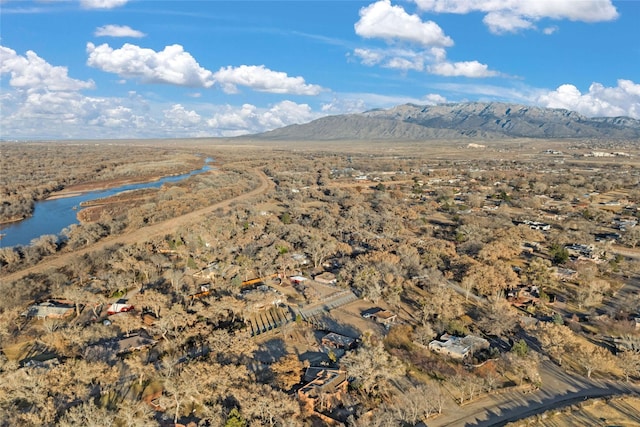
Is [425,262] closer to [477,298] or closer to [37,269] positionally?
[477,298]

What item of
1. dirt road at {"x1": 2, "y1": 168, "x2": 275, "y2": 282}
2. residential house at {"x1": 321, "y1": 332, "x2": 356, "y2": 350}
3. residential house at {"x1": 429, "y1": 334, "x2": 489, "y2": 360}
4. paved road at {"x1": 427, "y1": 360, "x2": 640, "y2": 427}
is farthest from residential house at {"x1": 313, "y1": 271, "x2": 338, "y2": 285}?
dirt road at {"x1": 2, "y1": 168, "x2": 275, "y2": 282}

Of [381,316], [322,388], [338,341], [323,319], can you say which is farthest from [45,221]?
[322,388]

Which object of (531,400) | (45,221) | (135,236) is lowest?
(531,400)

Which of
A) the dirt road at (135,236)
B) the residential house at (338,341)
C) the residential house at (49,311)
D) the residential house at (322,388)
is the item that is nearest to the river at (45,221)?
the dirt road at (135,236)

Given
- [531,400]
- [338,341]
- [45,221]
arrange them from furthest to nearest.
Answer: [45,221] < [338,341] < [531,400]

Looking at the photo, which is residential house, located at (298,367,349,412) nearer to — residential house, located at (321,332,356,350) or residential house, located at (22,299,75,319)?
residential house, located at (321,332,356,350)

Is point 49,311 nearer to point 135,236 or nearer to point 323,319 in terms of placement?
point 323,319

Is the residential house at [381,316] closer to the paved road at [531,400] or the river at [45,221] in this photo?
the paved road at [531,400]

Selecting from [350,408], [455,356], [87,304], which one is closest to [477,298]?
[455,356]
